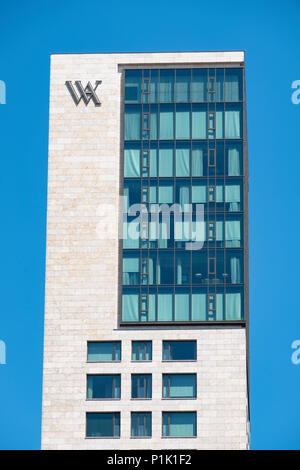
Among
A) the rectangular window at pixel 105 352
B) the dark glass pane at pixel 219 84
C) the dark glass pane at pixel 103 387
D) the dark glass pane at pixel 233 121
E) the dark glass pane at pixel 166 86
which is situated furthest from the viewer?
the dark glass pane at pixel 219 84

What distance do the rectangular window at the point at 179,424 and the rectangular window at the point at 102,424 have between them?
15.9 ft

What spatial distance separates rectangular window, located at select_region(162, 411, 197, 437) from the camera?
137625mm

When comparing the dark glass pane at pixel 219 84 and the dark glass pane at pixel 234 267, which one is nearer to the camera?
the dark glass pane at pixel 234 267

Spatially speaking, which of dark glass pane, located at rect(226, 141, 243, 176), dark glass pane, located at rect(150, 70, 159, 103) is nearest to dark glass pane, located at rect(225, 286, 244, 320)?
dark glass pane, located at rect(226, 141, 243, 176)

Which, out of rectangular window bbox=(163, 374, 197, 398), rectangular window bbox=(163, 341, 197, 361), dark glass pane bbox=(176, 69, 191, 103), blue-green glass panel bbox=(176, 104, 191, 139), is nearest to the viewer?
rectangular window bbox=(163, 374, 197, 398)

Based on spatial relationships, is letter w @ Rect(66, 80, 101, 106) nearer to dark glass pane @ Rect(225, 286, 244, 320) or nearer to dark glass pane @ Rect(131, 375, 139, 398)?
dark glass pane @ Rect(225, 286, 244, 320)

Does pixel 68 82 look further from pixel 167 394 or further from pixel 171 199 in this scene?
pixel 167 394

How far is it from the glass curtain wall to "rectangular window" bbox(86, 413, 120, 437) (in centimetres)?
1021

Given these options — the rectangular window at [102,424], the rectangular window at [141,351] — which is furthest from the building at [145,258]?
the rectangular window at [141,351]

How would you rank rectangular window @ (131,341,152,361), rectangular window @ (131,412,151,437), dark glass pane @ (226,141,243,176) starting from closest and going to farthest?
rectangular window @ (131,412,151,437) < rectangular window @ (131,341,152,361) < dark glass pane @ (226,141,243,176)

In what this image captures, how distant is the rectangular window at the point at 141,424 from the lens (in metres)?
138

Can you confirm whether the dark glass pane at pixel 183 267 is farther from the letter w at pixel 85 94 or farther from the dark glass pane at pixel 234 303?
the letter w at pixel 85 94
